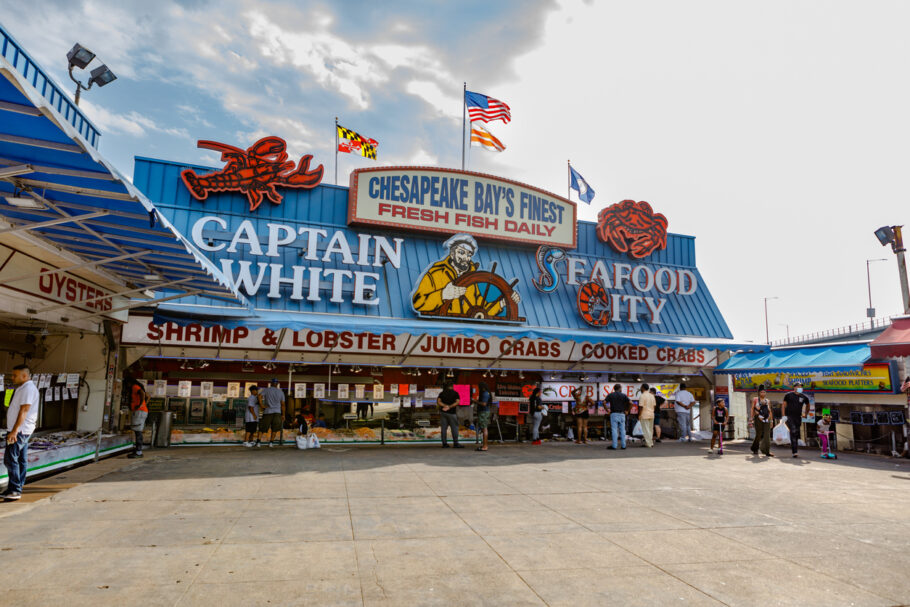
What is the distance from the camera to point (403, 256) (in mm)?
19250

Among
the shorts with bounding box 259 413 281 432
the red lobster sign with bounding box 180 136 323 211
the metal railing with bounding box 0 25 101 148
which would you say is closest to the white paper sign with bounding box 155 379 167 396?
the shorts with bounding box 259 413 281 432

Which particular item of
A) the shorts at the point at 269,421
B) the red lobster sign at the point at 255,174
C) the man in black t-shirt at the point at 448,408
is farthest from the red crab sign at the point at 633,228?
the shorts at the point at 269,421

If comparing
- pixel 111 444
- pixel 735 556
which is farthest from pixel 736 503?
pixel 111 444

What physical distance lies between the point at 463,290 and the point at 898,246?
48.2ft

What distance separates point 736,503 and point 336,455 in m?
8.52

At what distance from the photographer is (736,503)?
8.45 metres

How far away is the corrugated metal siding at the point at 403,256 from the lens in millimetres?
17203

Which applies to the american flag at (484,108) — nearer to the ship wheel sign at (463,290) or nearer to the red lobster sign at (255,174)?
the ship wheel sign at (463,290)

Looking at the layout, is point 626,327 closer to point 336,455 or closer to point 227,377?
point 336,455

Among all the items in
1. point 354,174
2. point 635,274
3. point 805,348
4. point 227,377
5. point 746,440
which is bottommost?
point 746,440

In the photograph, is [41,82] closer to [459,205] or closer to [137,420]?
[137,420]

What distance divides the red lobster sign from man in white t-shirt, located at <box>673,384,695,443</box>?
46.6ft

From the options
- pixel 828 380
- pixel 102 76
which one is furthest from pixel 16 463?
pixel 828 380

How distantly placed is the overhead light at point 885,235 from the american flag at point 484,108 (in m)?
13.7
